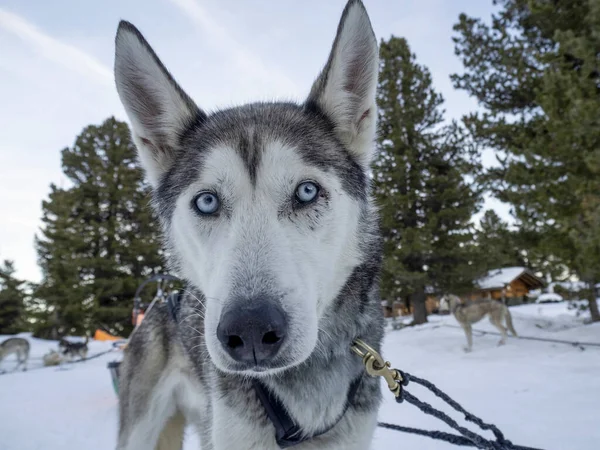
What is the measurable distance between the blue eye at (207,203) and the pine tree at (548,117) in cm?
757

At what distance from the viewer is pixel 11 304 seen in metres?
25.0

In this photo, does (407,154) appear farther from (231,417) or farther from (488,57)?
(231,417)

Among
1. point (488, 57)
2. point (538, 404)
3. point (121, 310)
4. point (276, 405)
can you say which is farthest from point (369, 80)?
point (121, 310)

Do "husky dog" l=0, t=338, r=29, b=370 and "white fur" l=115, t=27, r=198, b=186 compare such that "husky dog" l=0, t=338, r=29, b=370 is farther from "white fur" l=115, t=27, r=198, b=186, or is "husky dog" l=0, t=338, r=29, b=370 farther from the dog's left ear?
the dog's left ear

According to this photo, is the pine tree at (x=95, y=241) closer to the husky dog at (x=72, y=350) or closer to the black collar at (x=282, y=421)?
the husky dog at (x=72, y=350)

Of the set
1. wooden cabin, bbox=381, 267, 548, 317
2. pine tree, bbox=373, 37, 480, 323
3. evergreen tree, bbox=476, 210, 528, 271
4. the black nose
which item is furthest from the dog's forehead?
wooden cabin, bbox=381, 267, 548, 317

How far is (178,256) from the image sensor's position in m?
2.38

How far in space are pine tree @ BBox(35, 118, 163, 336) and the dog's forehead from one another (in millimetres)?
20738

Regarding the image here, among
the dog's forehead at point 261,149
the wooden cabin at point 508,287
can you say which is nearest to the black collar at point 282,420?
the dog's forehead at point 261,149

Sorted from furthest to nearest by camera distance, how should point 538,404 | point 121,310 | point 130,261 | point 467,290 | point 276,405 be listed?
point 130,261 → point 121,310 → point 467,290 → point 538,404 → point 276,405

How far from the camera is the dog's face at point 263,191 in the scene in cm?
146

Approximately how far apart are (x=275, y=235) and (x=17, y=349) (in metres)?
15.6

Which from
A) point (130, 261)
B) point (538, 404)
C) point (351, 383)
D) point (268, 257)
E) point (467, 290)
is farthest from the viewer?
point (130, 261)

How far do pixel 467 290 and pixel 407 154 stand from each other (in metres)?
6.82
